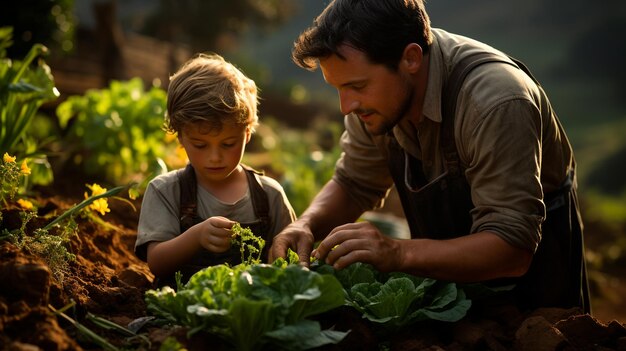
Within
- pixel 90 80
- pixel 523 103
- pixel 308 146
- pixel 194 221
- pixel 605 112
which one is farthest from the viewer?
pixel 605 112

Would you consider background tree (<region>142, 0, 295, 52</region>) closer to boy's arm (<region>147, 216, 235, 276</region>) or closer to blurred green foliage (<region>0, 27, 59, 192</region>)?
blurred green foliage (<region>0, 27, 59, 192</region>)

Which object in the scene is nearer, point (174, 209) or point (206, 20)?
point (174, 209)

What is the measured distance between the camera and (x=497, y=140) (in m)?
2.37

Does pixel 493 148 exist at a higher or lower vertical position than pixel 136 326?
higher

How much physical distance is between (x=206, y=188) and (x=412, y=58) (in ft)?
2.97

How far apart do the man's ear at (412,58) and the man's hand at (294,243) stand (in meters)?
0.72

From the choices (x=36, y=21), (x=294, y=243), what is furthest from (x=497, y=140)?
(x=36, y=21)

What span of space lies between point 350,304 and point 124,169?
2.56 meters

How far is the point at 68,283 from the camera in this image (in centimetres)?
229

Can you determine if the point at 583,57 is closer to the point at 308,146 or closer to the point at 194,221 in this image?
the point at 308,146

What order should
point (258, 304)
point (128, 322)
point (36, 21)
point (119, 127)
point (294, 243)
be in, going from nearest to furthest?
point (258, 304)
point (128, 322)
point (294, 243)
point (119, 127)
point (36, 21)

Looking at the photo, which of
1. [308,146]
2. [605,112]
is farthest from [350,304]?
[605,112]

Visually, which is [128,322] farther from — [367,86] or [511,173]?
[511,173]

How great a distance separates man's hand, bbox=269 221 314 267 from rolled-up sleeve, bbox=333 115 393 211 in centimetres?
70
